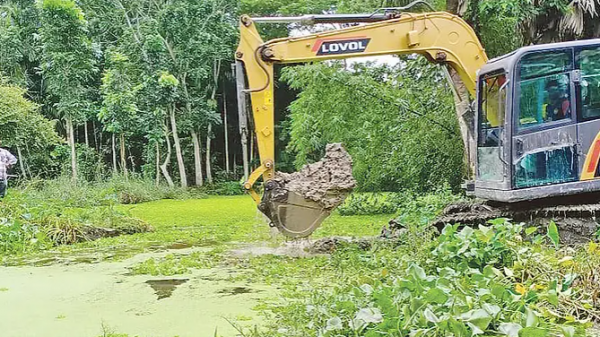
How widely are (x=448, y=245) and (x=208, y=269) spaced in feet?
8.31

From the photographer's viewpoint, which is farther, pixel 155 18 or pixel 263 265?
pixel 155 18

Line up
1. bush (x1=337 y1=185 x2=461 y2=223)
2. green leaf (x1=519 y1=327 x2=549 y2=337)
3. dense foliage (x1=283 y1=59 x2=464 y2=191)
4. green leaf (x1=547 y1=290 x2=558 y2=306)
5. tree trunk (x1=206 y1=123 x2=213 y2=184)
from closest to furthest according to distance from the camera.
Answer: green leaf (x1=519 y1=327 x2=549 y2=337) < green leaf (x1=547 y1=290 x2=558 y2=306) < bush (x1=337 y1=185 x2=461 y2=223) < dense foliage (x1=283 y1=59 x2=464 y2=191) < tree trunk (x1=206 y1=123 x2=213 y2=184)

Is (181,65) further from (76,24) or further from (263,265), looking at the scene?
Result: (263,265)

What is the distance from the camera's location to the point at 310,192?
18.7ft

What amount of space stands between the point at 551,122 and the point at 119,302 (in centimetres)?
349

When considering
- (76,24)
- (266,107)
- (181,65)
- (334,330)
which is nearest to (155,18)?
(181,65)

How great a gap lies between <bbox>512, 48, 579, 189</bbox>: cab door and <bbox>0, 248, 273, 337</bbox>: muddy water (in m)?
2.28

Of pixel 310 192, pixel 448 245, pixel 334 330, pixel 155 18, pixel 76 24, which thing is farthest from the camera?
pixel 155 18

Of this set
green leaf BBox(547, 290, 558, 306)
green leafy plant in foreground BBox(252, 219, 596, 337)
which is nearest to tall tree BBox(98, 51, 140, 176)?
green leafy plant in foreground BBox(252, 219, 596, 337)

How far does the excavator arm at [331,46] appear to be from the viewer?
19.2 feet

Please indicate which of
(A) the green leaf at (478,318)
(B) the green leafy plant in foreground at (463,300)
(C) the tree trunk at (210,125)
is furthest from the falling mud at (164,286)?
(C) the tree trunk at (210,125)

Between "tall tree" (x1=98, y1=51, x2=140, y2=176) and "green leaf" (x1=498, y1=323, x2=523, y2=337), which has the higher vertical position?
"tall tree" (x1=98, y1=51, x2=140, y2=176)

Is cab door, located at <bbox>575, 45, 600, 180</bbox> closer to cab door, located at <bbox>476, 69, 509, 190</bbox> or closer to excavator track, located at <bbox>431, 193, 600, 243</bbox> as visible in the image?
excavator track, located at <bbox>431, 193, 600, 243</bbox>

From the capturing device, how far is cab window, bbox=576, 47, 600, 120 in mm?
4867
